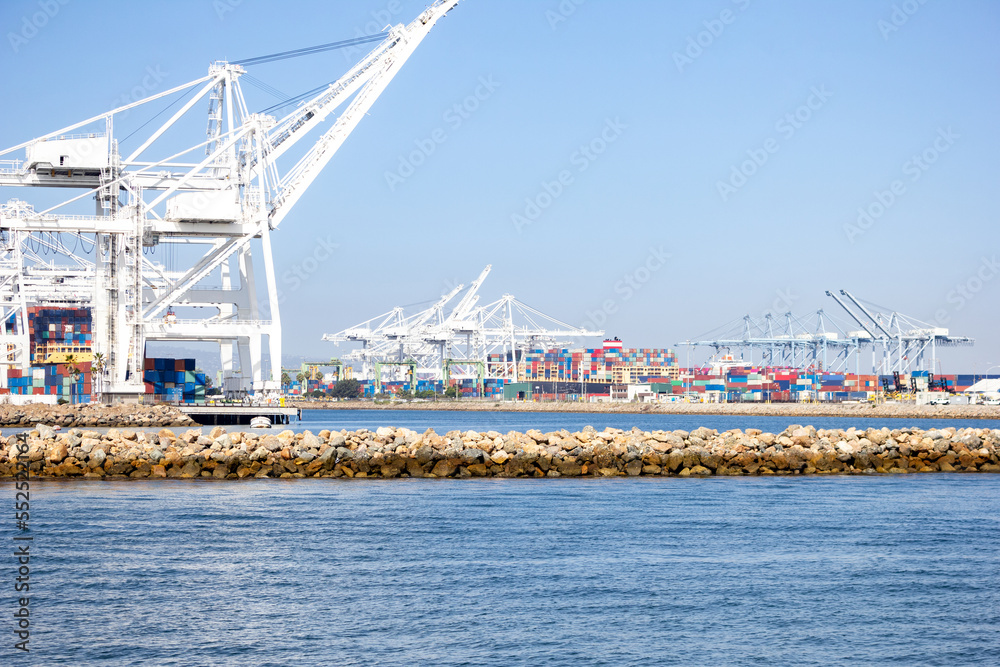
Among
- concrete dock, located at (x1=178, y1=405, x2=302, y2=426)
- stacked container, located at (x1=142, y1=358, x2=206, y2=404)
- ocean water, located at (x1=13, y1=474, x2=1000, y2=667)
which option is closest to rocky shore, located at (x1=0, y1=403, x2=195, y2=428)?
concrete dock, located at (x1=178, y1=405, x2=302, y2=426)

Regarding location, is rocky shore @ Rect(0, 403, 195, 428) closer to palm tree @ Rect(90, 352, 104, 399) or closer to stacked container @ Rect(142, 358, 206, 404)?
palm tree @ Rect(90, 352, 104, 399)

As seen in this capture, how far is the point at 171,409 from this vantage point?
4069 centimetres

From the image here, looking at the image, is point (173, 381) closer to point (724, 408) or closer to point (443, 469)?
point (443, 469)

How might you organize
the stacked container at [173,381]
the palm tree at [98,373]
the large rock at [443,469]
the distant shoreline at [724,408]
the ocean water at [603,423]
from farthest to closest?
the distant shoreline at [724,408] → the ocean water at [603,423] → the stacked container at [173,381] → the palm tree at [98,373] → the large rock at [443,469]

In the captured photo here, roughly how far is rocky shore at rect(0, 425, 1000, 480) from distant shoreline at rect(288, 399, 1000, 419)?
54045 millimetres

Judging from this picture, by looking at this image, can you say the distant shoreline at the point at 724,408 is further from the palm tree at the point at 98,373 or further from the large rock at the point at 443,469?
the large rock at the point at 443,469

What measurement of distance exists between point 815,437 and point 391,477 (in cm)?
986

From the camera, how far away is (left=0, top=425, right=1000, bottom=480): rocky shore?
2011 centimetres

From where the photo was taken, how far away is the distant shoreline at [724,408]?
247ft

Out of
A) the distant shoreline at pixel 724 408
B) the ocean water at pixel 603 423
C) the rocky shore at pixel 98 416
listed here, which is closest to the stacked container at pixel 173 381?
the ocean water at pixel 603 423

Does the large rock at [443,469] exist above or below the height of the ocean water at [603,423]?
above

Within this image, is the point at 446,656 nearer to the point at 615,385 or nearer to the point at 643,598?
the point at 643,598

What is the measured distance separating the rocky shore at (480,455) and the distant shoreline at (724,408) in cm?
5404

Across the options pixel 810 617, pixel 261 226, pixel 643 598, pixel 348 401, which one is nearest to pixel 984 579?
pixel 810 617
